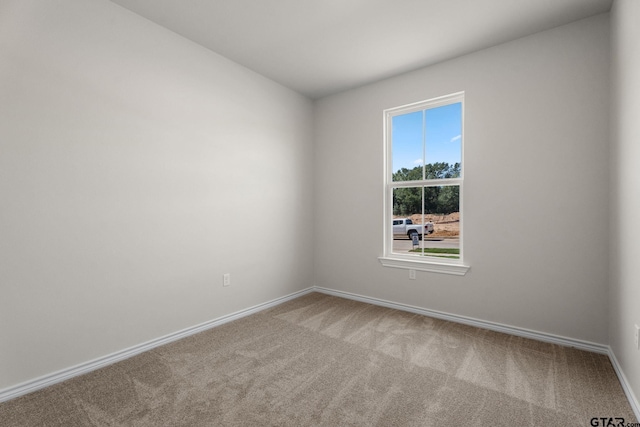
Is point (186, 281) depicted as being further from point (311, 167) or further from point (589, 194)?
point (589, 194)

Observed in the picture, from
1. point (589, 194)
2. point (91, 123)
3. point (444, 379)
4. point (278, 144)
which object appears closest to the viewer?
point (444, 379)

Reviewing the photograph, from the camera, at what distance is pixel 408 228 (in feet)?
11.4

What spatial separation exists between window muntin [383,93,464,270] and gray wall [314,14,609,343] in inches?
5.8

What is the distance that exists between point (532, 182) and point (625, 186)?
723 mm

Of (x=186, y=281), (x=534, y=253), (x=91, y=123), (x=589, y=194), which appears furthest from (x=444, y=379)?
(x=91, y=123)

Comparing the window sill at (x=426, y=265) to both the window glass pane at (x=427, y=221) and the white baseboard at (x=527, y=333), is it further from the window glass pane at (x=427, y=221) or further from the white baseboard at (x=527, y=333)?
the white baseboard at (x=527, y=333)

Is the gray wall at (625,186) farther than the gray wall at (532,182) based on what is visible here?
No

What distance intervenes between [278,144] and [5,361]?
291 cm

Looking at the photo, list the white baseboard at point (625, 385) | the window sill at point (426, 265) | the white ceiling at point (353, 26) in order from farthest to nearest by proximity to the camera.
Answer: the window sill at point (426, 265)
the white ceiling at point (353, 26)
the white baseboard at point (625, 385)

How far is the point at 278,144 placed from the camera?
12.0ft

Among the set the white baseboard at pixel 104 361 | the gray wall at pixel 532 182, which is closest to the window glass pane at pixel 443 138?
the gray wall at pixel 532 182

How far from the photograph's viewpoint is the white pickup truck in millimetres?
3332

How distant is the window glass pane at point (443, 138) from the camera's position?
3.12 metres

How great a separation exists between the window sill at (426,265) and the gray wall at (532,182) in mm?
65
